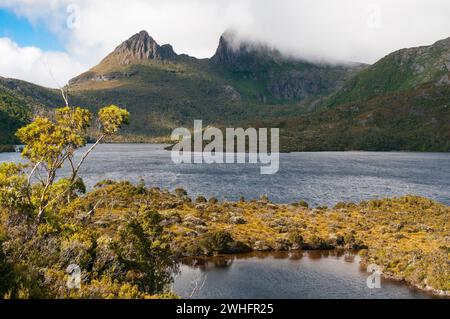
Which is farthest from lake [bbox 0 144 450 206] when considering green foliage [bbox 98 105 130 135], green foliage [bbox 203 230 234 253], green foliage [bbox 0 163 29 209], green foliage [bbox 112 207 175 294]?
green foliage [bbox 0 163 29 209]

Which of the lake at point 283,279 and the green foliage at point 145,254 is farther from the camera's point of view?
the lake at point 283,279

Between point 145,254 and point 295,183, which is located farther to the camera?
point 295,183

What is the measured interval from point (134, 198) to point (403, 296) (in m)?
70.8

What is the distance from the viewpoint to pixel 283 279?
54.5 meters

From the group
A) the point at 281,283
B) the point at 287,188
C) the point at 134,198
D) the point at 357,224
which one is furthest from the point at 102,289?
the point at 287,188

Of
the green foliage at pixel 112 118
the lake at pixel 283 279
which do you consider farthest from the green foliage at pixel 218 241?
the green foliage at pixel 112 118

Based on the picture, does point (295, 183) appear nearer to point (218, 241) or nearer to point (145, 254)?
point (218, 241)

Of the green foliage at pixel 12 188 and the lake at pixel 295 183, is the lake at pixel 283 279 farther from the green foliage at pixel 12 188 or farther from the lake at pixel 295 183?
the lake at pixel 295 183

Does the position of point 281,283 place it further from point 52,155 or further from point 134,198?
point 134,198

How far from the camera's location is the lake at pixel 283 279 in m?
48.6

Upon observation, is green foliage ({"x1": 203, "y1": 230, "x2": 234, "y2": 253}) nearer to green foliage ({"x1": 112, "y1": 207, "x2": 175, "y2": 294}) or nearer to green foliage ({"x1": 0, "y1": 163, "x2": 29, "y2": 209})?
green foliage ({"x1": 112, "y1": 207, "x2": 175, "y2": 294})

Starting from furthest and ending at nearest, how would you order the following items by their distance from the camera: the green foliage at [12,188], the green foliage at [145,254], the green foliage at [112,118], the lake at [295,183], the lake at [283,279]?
1. the lake at [295,183]
2. the lake at [283,279]
3. the green foliage at [145,254]
4. the green foliage at [112,118]
5. the green foliage at [12,188]

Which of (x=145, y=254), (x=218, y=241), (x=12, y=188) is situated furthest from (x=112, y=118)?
(x=218, y=241)

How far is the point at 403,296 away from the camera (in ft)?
160
